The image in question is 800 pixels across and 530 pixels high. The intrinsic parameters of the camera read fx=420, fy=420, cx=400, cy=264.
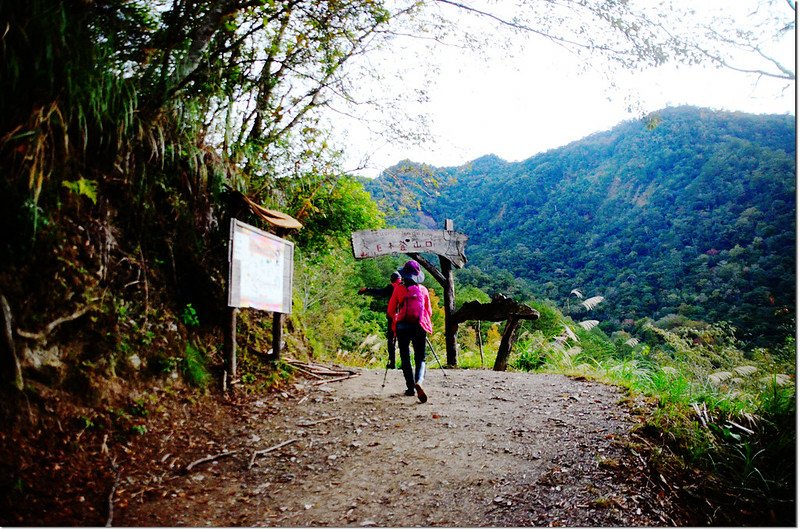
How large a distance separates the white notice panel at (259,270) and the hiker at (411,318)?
159cm

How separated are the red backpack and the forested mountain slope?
3.62m

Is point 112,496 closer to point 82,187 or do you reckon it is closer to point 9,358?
point 9,358

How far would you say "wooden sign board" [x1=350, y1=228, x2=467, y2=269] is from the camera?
827cm

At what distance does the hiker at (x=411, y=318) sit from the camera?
5.37m

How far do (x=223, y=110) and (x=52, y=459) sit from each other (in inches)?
175

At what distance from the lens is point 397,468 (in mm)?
3607

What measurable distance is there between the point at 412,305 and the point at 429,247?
3.39 metres

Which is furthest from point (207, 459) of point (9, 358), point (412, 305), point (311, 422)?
point (412, 305)

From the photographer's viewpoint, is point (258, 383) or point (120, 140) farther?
point (258, 383)

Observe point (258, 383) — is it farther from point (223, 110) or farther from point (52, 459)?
point (223, 110)

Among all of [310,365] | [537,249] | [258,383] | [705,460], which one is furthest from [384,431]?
[537,249]

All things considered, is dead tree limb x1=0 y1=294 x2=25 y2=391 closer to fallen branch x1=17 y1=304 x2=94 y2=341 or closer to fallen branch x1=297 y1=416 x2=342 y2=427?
fallen branch x1=17 y1=304 x2=94 y2=341

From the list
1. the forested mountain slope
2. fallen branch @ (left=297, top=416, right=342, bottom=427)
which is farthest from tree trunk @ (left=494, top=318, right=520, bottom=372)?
fallen branch @ (left=297, top=416, right=342, bottom=427)

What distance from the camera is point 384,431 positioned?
441 centimetres
